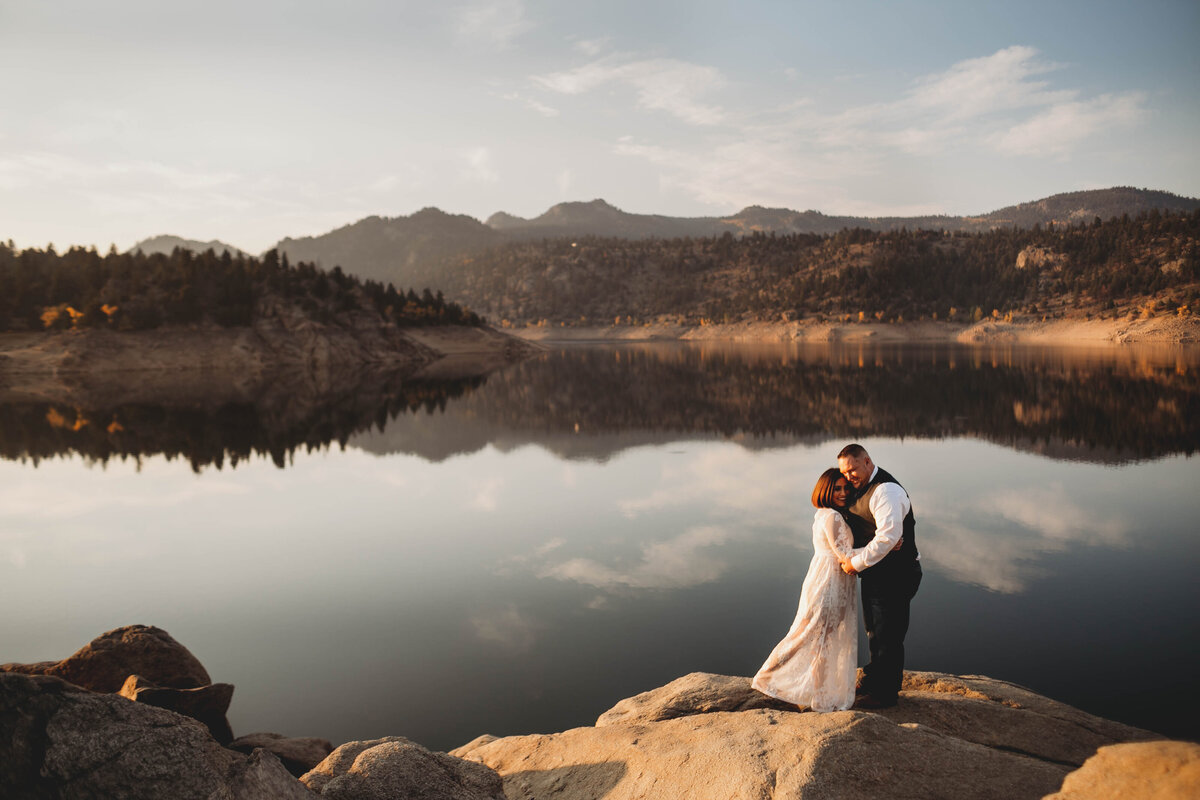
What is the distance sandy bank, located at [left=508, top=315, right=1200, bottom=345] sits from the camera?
361ft

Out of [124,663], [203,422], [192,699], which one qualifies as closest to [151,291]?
→ [203,422]

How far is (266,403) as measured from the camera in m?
45.4

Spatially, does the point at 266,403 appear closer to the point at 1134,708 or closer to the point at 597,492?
the point at 597,492

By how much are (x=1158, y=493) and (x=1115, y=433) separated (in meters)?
11.0

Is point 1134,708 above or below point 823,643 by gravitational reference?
below

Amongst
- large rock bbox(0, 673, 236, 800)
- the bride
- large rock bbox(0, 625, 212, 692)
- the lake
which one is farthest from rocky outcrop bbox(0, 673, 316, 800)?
the bride

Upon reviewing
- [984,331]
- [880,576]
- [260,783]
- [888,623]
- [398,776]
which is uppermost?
[984,331]

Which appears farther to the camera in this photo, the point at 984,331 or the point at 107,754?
the point at 984,331

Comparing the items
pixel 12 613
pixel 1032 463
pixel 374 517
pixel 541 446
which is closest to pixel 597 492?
pixel 374 517

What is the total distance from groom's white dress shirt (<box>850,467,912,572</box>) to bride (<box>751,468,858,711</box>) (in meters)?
0.22

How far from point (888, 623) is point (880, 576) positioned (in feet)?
1.66

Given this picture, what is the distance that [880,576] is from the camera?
704 centimetres

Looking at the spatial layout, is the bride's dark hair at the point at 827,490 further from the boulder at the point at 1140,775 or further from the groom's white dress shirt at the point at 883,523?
the boulder at the point at 1140,775

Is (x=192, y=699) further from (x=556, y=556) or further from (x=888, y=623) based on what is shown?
(x=556, y=556)
